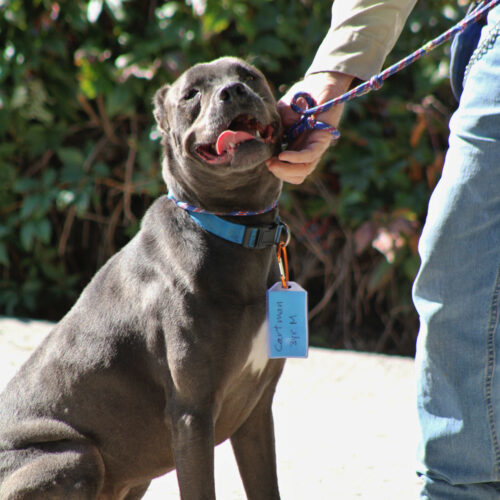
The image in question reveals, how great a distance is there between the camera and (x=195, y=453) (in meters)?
2.24

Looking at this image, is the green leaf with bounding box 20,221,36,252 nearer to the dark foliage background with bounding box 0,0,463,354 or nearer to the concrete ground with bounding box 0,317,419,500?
the dark foliage background with bounding box 0,0,463,354

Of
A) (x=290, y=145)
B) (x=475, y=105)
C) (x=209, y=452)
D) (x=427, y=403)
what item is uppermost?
(x=475, y=105)

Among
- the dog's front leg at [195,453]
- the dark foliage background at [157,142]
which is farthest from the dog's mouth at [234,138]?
the dark foliage background at [157,142]

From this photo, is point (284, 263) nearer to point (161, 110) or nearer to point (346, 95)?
point (346, 95)

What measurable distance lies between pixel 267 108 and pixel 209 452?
1.08m

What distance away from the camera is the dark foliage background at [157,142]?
4.73m

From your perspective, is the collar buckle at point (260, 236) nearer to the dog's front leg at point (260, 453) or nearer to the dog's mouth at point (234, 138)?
the dog's mouth at point (234, 138)

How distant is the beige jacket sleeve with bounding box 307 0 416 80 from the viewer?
2461mm

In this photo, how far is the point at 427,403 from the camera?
2154mm

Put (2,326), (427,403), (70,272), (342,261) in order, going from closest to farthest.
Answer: (427,403), (2,326), (342,261), (70,272)

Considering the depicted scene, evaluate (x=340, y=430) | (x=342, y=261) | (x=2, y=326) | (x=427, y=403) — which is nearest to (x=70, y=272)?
(x=2, y=326)

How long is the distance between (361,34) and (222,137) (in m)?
0.58

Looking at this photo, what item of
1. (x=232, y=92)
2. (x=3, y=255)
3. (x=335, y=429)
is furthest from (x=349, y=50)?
(x=3, y=255)

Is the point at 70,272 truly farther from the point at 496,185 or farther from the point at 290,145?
the point at 496,185
